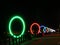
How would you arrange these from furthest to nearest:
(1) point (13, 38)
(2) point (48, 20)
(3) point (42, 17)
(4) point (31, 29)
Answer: (2) point (48, 20) < (3) point (42, 17) < (4) point (31, 29) < (1) point (13, 38)

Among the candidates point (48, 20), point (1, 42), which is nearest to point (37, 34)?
point (1, 42)

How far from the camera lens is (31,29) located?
5688 cm

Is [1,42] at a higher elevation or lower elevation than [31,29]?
lower

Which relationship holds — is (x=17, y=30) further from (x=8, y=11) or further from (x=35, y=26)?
(x=35, y=26)

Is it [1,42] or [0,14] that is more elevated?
[0,14]

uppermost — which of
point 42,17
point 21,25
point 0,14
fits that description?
point 42,17

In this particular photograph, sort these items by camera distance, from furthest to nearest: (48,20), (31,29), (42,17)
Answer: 1. (48,20)
2. (42,17)
3. (31,29)

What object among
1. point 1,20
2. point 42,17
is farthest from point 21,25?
point 42,17

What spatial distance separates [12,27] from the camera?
32500mm

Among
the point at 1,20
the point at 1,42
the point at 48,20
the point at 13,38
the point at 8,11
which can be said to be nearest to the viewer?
the point at 1,42

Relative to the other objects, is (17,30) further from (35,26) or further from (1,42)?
(35,26)

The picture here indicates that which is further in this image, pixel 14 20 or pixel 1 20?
pixel 1 20

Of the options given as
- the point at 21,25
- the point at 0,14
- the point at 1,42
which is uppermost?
the point at 0,14

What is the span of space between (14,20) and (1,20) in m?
8.58
